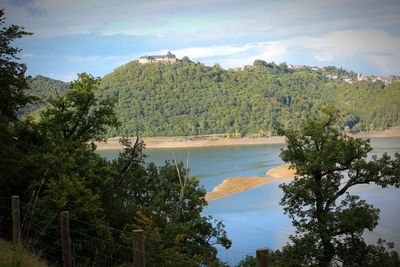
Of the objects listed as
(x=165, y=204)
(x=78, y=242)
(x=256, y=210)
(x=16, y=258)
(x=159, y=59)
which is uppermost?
(x=159, y=59)

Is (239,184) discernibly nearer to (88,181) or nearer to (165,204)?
(165,204)

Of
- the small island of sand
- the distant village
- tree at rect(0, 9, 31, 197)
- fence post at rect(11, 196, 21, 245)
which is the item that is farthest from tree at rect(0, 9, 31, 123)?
the distant village

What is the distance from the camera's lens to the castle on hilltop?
144 m

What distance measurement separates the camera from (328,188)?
14391 millimetres

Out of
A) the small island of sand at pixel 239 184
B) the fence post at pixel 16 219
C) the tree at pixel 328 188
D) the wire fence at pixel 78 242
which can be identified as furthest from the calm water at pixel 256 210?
the fence post at pixel 16 219

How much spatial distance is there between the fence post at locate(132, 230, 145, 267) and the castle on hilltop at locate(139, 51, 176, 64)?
140290 mm

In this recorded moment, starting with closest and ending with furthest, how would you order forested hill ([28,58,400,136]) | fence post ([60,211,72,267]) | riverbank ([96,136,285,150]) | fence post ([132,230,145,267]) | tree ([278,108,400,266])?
fence post ([132,230,145,267]) < fence post ([60,211,72,267]) < tree ([278,108,400,266]) < riverbank ([96,136,285,150]) < forested hill ([28,58,400,136])

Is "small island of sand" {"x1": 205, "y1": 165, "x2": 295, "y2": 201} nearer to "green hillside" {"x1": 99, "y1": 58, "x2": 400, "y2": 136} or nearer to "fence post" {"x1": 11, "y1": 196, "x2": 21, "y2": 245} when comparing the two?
"fence post" {"x1": 11, "y1": 196, "x2": 21, "y2": 245}

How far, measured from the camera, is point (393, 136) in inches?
4021

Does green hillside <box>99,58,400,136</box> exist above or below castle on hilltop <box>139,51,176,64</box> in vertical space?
below

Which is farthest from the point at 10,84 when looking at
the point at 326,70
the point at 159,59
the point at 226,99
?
the point at 326,70

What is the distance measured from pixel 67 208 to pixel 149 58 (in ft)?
458

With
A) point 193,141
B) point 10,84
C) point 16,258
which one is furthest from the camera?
point 193,141

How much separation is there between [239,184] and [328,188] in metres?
30.8
